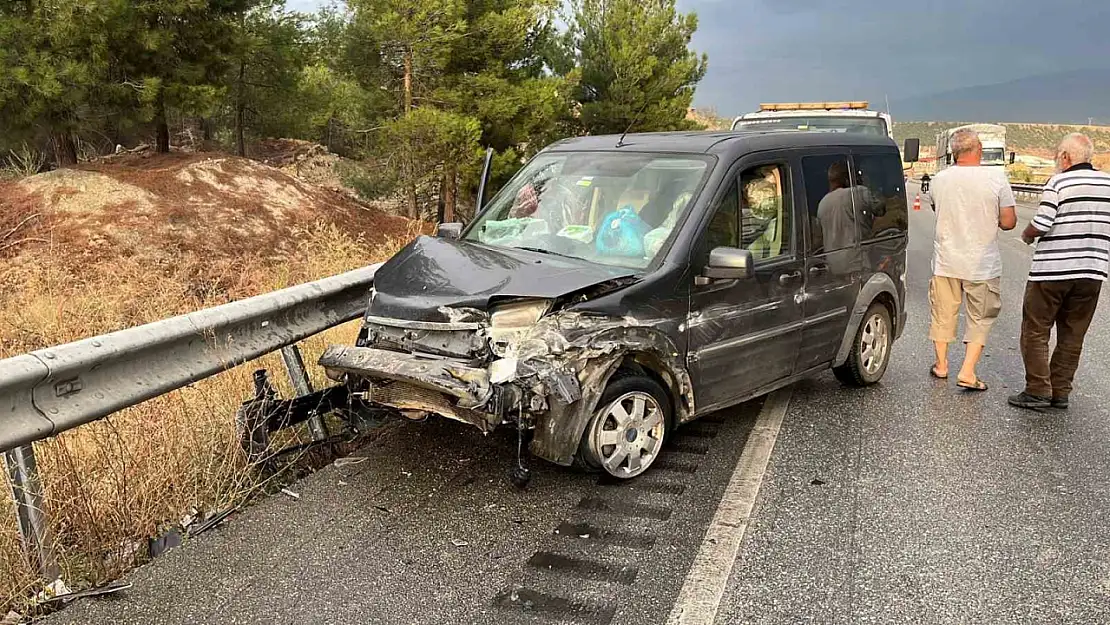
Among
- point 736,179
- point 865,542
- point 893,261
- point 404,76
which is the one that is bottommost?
point 865,542

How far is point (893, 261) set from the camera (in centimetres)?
616

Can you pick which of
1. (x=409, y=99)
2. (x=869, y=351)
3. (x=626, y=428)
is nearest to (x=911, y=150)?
(x=869, y=351)

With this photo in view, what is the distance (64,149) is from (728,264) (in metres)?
13.4

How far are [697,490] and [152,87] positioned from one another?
11424mm

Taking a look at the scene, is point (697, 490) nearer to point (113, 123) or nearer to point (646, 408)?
point (646, 408)

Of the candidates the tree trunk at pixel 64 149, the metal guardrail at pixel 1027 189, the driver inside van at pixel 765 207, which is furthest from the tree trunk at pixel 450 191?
the metal guardrail at pixel 1027 189

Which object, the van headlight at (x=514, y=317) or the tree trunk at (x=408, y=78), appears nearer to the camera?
the van headlight at (x=514, y=317)

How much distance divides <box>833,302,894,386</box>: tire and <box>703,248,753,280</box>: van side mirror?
192cm

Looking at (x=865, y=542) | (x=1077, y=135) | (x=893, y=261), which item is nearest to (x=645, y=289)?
(x=865, y=542)

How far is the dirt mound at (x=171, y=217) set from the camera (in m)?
11.0

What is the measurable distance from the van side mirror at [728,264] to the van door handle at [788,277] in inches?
27.3

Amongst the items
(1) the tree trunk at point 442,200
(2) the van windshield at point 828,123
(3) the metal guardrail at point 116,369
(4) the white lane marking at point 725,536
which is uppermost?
(2) the van windshield at point 828,123

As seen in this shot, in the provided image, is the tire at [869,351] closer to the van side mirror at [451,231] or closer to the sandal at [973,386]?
the sandal at [973,386]

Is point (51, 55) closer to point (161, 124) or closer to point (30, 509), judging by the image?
point (161, 124)
